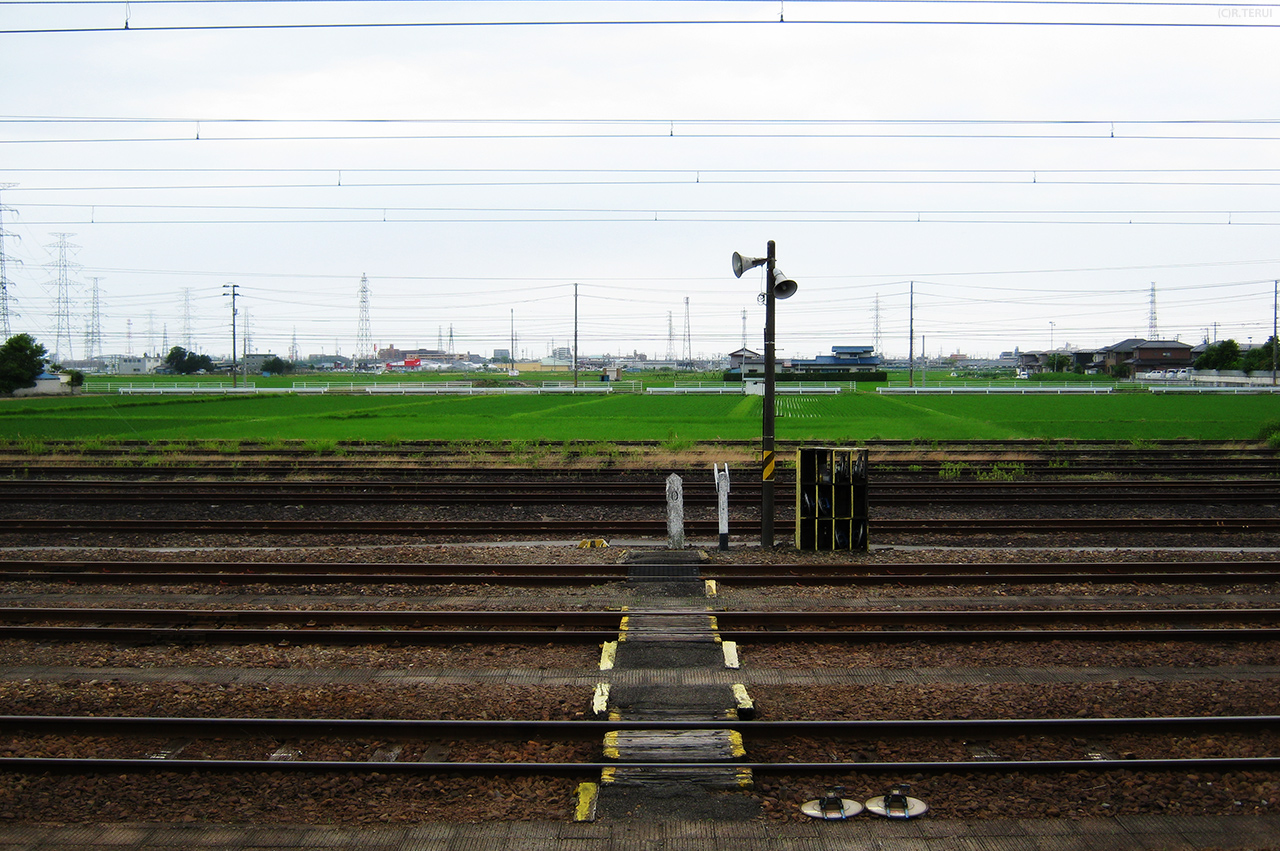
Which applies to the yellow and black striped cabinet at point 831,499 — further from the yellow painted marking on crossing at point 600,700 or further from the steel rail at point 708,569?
the yellow painted marking on crossing at point 600,700

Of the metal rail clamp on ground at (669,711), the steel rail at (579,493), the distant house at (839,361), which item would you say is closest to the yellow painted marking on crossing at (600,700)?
the metal rail clamp on ground at (669,711)

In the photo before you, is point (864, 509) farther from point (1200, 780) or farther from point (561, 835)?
point (561, 835)

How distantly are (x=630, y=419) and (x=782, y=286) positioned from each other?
3435 centimetres

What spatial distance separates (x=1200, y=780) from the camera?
6.42 metres

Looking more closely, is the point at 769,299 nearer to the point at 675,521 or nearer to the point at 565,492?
the point at 675,521

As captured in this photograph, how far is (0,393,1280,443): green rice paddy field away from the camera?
1511 inches

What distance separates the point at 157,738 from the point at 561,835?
13.4 ft

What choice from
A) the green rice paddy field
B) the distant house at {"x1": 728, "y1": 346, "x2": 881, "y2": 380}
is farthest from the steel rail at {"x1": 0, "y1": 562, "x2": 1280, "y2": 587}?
the distant house at {"x1": 728, "y1": 346, "x2": 881, "y2": 380}

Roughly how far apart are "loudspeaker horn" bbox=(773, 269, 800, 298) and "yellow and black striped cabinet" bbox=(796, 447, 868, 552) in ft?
9.04

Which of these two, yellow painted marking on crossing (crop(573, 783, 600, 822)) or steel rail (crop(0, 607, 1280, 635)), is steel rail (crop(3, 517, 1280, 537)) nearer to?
steel rail (crop(0, 607, 1280, 635))

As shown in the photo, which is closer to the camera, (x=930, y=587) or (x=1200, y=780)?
(x=1200, y=780)

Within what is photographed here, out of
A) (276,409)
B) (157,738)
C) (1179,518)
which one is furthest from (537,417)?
(157,738)

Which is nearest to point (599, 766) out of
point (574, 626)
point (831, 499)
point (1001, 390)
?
point (574, 626)

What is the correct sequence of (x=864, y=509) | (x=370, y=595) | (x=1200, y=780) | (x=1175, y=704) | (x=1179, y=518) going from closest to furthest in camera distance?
(x=1200, y=780) < (x=1175, y=704) < (x=370, y=595) < (x=864, y=509) < (x=1179, y=518)
